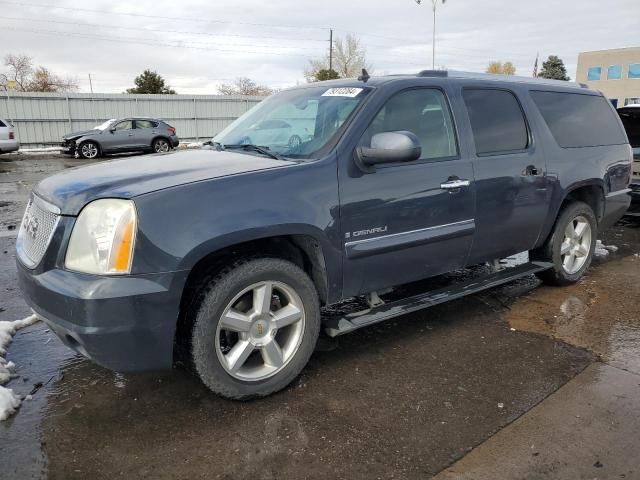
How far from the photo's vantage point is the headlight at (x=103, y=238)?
98.3 inches

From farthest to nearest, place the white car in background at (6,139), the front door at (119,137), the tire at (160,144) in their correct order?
the tire at (160,144) < the front door at (119,137) < the white car in background at (6,139)

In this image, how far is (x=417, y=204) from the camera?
11.3 feet

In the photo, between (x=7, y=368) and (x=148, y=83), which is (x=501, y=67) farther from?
(x=7, y=368)

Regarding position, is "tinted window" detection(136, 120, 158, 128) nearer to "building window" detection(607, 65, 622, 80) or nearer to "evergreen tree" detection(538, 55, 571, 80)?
"building window" detection(607, 65, 622, 80)

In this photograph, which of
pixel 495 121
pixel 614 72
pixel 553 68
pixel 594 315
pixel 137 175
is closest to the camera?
pixel 137 175

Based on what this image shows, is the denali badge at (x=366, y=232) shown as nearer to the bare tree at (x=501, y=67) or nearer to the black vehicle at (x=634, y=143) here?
the black vehicle at (x=634, y=143)

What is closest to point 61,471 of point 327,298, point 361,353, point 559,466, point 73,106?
point 327,298

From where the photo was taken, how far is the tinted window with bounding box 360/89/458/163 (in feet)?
11.4

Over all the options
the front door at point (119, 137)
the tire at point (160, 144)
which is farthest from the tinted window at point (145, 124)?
the tire at point (160, 144)

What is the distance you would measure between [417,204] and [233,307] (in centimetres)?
137

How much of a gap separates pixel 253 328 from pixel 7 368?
5.45ft

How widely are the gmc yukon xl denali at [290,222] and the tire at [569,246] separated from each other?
0.27 m

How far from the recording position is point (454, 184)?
11.9 feet

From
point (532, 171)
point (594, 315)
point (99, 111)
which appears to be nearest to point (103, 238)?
point (532, 171)
